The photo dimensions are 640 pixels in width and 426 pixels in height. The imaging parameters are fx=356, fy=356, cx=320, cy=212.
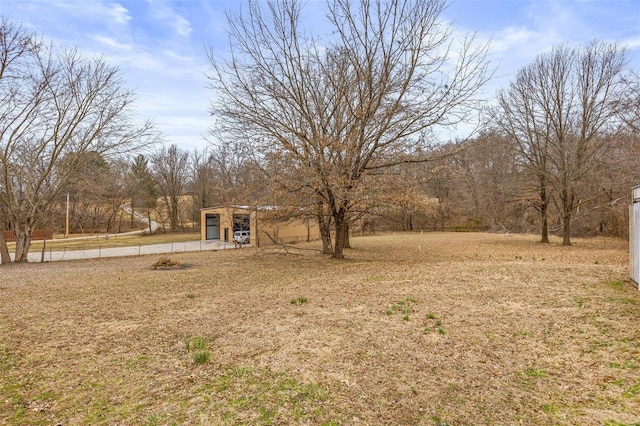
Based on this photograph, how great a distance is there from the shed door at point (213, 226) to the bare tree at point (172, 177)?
13.1 meters

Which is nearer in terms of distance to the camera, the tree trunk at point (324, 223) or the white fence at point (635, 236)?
the white fence at point (635, 236)

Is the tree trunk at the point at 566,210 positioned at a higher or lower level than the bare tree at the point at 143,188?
lower

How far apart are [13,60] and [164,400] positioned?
48.3 feet

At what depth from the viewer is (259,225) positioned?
16.9 meters

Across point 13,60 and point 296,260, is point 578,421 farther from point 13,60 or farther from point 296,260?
point 13,60

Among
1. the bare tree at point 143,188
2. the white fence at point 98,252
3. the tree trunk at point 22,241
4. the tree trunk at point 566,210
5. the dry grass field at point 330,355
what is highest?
the bare tree at point 143,188

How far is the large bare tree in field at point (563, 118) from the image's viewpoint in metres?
17.3

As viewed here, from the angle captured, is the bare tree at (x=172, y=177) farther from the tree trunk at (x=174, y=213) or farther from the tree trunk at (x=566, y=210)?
the tree trunk at (x=566, y=210)

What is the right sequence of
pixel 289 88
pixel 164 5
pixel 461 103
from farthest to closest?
pixel 289 88
pixel 461 103
pixel 164 5

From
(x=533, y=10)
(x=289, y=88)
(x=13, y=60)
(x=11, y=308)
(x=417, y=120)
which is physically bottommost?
(x=11, y=308)

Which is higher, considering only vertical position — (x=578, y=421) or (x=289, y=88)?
(x=289, y=88)

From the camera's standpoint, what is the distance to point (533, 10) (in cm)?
1062

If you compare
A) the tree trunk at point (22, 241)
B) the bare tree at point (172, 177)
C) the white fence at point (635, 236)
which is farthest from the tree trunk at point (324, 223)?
Answer: the bare tree at point (172, 177)

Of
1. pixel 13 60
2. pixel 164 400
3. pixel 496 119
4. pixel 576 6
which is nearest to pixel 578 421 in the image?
pixel 164 400
